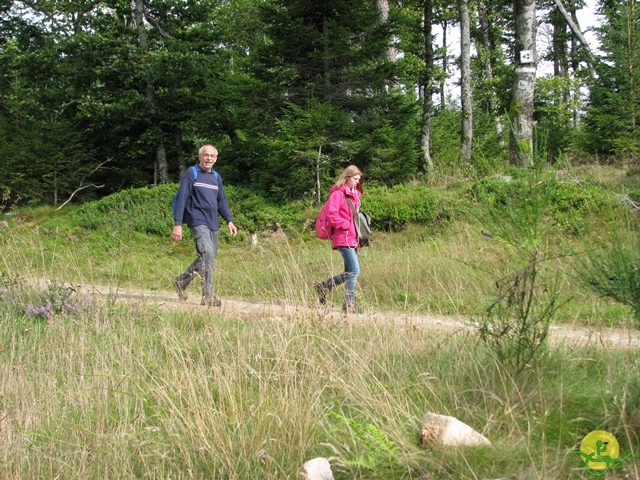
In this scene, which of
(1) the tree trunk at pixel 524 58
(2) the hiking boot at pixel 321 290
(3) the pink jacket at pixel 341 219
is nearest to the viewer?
(2) the hiking boot at pixel 321 290

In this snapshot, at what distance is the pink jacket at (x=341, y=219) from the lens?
6.65 metres

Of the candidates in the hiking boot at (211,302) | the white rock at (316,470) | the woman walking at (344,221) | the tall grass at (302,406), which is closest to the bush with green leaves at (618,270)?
the tall grass at (302,406)

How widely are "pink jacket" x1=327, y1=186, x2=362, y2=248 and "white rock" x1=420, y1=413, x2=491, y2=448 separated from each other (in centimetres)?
382

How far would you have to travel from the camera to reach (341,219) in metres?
6.66

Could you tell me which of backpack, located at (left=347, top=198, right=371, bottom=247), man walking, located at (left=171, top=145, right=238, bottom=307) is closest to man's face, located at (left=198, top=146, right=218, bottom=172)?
man walking, located at (left=171, top=145, right=238, bottom=307)

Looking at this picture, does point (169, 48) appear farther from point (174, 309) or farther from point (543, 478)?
point (543, 478)

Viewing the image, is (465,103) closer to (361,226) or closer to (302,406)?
(361,226)

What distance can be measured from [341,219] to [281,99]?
26.0 ft

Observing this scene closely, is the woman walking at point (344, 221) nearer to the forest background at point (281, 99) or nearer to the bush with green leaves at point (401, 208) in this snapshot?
the forest background at point (281, 99)

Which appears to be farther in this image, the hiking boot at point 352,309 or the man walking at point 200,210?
the man walking at point 200,210

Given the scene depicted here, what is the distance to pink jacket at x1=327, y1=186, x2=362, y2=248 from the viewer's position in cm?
665

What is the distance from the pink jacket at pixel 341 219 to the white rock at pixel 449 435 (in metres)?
3.82

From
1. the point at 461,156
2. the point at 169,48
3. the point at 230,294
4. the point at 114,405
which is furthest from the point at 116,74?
the point at 114,405

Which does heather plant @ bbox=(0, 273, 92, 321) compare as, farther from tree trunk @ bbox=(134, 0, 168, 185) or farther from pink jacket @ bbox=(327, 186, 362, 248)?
tree trunk @ bbox=(134, 0, 168, 185)
